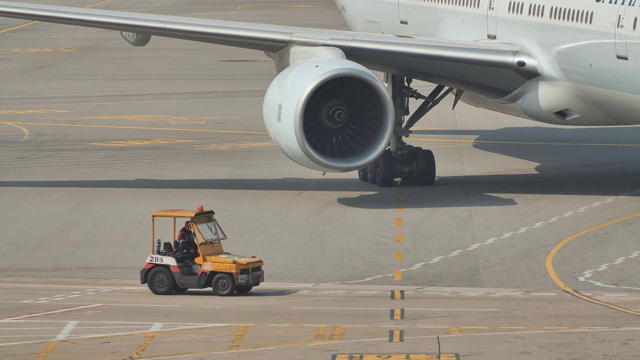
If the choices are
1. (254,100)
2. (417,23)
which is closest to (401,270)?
(417,23)

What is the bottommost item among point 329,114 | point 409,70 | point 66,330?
point 66,330

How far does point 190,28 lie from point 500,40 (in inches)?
290

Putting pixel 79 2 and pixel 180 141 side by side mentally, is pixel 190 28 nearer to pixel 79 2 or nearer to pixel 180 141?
pixel 180 141

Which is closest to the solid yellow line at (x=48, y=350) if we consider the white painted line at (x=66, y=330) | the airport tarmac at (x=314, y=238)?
the airport tarmac at (x=314, y=238)

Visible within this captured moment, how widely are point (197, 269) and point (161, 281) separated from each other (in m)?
0.66

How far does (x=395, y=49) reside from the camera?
29.1 meters

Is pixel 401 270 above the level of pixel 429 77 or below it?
below

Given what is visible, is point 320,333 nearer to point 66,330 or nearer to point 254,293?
point 66,330

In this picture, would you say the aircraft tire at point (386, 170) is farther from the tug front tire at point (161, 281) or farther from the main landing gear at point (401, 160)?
the tug front tire at point (161, 281)

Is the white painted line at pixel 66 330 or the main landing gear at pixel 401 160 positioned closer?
the white painted line at pixel 66 330

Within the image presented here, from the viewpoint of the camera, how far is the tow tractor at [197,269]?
73.3 feet

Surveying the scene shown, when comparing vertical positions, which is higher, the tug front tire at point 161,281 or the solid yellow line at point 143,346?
the tug front tire at point 161,281

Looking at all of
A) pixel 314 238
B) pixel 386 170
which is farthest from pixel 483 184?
pixel 314 238

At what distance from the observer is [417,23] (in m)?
35.2
